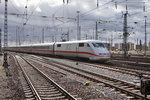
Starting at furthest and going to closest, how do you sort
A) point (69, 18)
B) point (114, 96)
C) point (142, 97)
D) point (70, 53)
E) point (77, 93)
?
point (69, 18)
point (70, 53)
point (77, 93)
point (114, 96)
point (142, 97)

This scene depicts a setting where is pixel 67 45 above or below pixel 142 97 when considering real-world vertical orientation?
Result: above

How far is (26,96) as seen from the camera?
308 inches

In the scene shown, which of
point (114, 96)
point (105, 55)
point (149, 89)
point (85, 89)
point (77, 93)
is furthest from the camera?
point (105, 55)

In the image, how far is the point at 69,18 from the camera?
30.2 meters

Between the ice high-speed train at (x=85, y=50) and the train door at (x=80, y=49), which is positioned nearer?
the ice high-speed train at (x=85, y=50)

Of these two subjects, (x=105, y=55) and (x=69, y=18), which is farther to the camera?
(x=69, y=18)

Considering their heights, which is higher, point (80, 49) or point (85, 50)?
point (80, 49)

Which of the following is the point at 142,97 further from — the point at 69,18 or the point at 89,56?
the point at 69,18

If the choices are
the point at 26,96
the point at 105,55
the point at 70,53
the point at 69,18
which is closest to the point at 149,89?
the point at 26,96

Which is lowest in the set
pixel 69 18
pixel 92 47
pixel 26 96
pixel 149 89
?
pixel 26 96

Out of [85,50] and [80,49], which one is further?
[80,49]

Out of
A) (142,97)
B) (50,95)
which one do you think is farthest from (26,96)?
(142,97)

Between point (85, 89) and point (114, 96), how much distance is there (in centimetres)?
171

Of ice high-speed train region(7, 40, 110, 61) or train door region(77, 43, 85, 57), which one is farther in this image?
train door region(77, 43, 85, 57)
